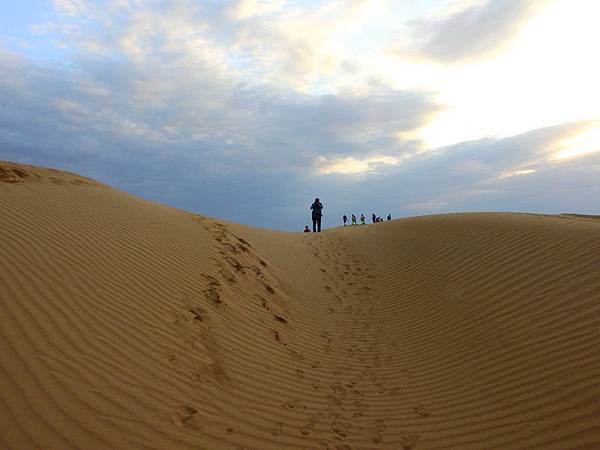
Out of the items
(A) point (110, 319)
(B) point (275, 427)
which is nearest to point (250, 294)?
(A) point (110, 319)

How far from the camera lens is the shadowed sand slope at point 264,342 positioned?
141 inches

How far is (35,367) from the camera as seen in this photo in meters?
3.53

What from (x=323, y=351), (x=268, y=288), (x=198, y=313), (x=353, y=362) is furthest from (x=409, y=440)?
(x=268, y=288)

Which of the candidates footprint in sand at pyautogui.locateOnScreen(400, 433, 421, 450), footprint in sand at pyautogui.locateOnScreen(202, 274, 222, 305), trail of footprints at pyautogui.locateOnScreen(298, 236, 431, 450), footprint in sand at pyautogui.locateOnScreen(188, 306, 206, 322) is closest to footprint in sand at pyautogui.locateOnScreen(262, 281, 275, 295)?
trail of footprints at pyautogui.locateOnScreen(298, 236, 431, 450)

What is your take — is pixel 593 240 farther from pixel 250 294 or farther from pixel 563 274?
pixel 250 294

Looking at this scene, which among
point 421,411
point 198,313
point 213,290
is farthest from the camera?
point 213,290

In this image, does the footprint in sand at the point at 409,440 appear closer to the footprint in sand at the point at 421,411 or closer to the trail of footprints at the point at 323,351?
the trail of footprints at the point at 323,351

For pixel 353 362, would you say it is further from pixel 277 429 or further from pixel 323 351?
pixel 277 429

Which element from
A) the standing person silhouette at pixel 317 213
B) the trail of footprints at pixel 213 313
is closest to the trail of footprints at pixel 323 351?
the trail of footprints at pixel 213 313

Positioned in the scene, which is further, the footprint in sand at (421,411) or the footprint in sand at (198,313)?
the footprint in sand at (198,313)

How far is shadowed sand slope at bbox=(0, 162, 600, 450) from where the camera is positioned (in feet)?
11.8

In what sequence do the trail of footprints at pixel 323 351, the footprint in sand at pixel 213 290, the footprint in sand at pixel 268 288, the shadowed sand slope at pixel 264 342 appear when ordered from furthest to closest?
the footprint in sand at pixel 268 288
the footprint in sand at pixel 213 290
the trail of footprints at pixel 323 351
the shadowed sand slope at pixel 264 342

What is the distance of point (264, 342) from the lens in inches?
244

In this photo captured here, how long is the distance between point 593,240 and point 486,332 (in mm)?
3793
